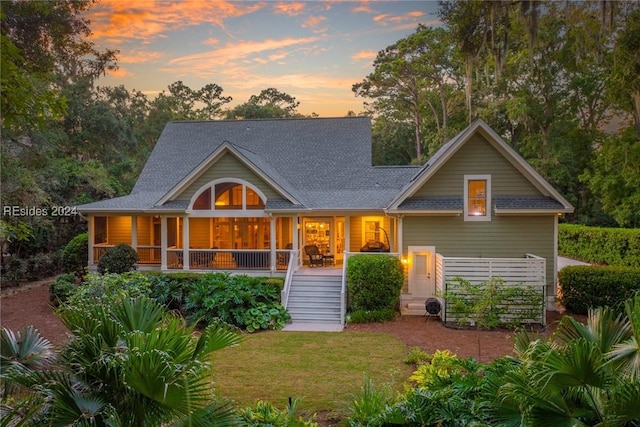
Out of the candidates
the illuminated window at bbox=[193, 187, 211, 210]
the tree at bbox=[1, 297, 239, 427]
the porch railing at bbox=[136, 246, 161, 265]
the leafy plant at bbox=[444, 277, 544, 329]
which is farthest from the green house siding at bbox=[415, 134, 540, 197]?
the tree at bbox=[1, 297, 239, 427]

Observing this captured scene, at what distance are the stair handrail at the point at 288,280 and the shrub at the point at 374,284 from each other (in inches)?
83.7

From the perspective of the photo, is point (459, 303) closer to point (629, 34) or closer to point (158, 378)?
point (629, 34)

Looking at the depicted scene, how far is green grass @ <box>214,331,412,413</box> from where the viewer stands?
7.51m

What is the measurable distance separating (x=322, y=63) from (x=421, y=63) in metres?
13.7

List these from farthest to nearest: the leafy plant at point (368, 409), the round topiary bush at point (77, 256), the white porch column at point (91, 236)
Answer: the round topiary bush at point (77, 256) < the white porch column at point (91, 236) < the leafy plant at point (368, 409)

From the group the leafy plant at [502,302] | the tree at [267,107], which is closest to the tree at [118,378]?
the leafy plant at [502,302]

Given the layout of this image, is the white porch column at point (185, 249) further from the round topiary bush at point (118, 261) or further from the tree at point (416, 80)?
the tree at point (416, 80)

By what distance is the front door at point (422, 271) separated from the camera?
1437 cm

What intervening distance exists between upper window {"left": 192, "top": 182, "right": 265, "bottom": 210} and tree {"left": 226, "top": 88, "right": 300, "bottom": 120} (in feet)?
90.2

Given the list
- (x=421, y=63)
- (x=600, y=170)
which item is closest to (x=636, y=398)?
(x=600, y=170)

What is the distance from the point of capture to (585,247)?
24.6 m

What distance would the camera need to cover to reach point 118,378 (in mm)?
3627

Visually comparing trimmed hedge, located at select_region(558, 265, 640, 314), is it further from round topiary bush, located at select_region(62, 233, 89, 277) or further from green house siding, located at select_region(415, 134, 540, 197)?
round topiary bush, located at select_region(62, 233, 89, 277)

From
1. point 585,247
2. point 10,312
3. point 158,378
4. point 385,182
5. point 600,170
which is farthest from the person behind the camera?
point 585,247
